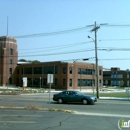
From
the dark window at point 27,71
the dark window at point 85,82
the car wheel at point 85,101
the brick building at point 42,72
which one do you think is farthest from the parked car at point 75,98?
the dark window at point 27,71

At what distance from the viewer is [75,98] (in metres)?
26.6

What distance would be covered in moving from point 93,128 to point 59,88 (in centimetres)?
6754

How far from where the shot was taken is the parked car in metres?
26.0

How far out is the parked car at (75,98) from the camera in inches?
1025

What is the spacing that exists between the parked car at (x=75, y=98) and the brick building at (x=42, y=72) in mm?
50153

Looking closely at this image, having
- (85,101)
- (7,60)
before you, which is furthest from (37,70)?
(85,101)

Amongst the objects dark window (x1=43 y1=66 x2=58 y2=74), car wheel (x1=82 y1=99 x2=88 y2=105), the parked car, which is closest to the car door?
the parked car

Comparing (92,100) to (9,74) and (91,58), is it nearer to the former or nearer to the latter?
(91,58)

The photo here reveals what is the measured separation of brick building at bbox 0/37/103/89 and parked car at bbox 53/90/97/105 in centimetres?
5015

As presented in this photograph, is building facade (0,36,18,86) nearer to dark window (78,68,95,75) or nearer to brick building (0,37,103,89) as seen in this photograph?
brick building (0,37,103,89)

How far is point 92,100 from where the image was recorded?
25.9m

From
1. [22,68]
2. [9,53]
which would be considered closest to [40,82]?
[22,68]

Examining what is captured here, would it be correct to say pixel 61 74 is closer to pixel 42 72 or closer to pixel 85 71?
pixel 42 72

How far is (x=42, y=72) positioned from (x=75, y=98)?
5874cm
